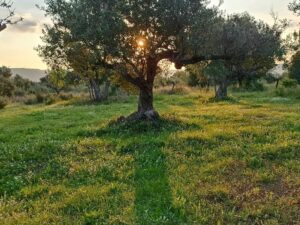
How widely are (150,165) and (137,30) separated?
392 inches

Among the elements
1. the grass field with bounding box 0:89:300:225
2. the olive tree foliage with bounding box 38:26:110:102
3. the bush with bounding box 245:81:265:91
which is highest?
the olive tree foliage with bounding box 38:26:110:102

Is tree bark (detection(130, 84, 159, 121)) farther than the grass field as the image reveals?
Yes

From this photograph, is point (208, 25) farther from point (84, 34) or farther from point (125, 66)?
point (84, 34)

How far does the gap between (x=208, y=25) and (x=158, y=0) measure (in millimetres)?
3199

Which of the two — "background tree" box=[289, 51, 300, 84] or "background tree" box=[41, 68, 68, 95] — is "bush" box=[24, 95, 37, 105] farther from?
"background tree" box=[289, 51, 300, 84]

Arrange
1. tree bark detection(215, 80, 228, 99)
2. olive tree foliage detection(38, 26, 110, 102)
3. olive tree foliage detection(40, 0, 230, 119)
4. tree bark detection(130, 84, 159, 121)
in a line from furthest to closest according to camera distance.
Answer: tree bark detection(215, 80, 228, 99), tree bark detection(130, 84, 159, 121), olive tree foliage detection(38, 26, 110, 102), olive tree foliage detection(40, 0, 230, 119)

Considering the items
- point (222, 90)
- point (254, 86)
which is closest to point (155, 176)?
point (222, 90)

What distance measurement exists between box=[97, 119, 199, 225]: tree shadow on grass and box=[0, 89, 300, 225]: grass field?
0.10ft

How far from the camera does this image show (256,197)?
1200cm

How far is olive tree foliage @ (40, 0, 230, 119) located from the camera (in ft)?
72.5

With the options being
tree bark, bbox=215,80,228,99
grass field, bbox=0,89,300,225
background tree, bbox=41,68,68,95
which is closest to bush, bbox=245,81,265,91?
tree bark, bbox=215,80,228,99

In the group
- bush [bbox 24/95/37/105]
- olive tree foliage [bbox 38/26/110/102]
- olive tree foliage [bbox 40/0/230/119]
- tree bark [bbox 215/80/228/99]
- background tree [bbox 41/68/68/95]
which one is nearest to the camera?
olive tree foliage [bbox 40/0/230/119]

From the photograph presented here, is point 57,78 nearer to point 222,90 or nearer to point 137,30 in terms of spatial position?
point 137,30

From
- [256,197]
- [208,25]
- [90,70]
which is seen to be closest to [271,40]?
[208,25]
